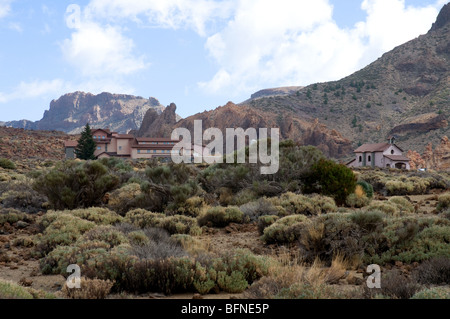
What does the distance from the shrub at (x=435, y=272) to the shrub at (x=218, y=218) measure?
6980 millimetres

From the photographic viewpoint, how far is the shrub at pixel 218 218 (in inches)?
515

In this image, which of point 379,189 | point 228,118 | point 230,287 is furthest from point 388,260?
point 228,118

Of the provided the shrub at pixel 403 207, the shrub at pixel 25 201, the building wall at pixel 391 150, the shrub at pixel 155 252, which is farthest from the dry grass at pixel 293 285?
the building wall at pixel 391 150

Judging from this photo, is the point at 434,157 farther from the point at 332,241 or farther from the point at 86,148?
the point at 332,241

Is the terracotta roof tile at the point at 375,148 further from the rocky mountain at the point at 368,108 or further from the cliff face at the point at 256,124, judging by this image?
the cliff face at the point at 256,124

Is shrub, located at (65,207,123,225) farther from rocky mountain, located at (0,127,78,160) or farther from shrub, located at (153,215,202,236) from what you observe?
rocky mountain, located at (0,127,78,160)

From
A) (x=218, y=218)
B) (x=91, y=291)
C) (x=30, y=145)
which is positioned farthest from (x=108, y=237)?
(x=30, y=145)

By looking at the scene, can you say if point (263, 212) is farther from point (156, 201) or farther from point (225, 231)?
point (156, 201)

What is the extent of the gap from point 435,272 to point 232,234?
6182 millimetres

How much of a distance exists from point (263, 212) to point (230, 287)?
25.3 feet

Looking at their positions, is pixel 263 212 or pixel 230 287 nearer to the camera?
pixel 230 287

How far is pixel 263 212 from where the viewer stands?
13758 millimetres

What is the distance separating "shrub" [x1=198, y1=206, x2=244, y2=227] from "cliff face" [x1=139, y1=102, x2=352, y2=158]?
71.7 m

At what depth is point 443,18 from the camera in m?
117
